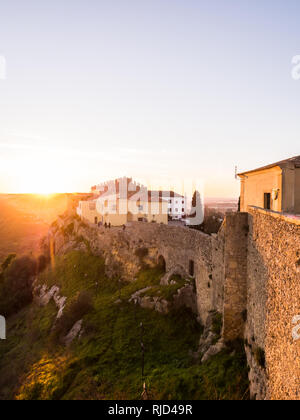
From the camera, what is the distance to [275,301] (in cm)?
731

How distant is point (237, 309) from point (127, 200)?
38609 millimetres

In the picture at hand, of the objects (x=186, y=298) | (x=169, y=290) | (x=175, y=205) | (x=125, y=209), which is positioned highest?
(x=175, y=205)

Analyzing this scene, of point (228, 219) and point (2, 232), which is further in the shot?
point (2, 232)

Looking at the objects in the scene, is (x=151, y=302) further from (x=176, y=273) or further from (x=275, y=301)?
(x=275, y=301)

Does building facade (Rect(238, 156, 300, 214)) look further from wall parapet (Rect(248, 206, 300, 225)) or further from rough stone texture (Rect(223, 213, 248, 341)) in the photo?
wall parapet (Rect(248, 206, 300, 225))

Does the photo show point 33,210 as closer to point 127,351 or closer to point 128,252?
point 128,252

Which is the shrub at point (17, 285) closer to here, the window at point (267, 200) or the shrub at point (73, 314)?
the shrub at point (73, 314)

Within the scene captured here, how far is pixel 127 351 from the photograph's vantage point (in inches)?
655

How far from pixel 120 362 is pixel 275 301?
1225 centimetres

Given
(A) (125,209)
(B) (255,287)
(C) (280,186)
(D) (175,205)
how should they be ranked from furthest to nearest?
(D) (175,205) → (A) (125,209) → (C) (280,186) → (B) (255,287)

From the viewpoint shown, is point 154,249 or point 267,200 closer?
point 267,200

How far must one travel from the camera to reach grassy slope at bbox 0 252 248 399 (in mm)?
10844

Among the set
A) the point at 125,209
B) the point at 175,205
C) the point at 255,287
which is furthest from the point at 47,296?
the point at 175,205
